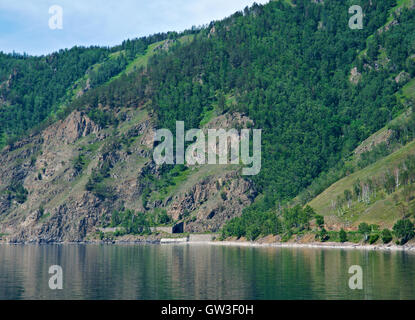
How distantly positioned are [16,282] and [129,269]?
29.5 meters

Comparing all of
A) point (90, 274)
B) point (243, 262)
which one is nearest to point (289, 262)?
point (243, 262)

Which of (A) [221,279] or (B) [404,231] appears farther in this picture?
(B) [404,231]

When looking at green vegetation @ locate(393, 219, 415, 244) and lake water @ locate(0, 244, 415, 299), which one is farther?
green vegetation @ locate(393, 219, 415, 244)

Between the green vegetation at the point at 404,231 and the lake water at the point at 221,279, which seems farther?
the green vegetation at the point at 404,231

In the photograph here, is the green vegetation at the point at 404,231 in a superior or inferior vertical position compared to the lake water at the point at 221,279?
superior

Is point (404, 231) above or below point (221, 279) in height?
above

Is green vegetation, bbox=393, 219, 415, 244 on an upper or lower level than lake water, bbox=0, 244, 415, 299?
upper

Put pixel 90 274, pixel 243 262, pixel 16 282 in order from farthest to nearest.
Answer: pixel 243 262, pixel 90 274, pixel 16 282
